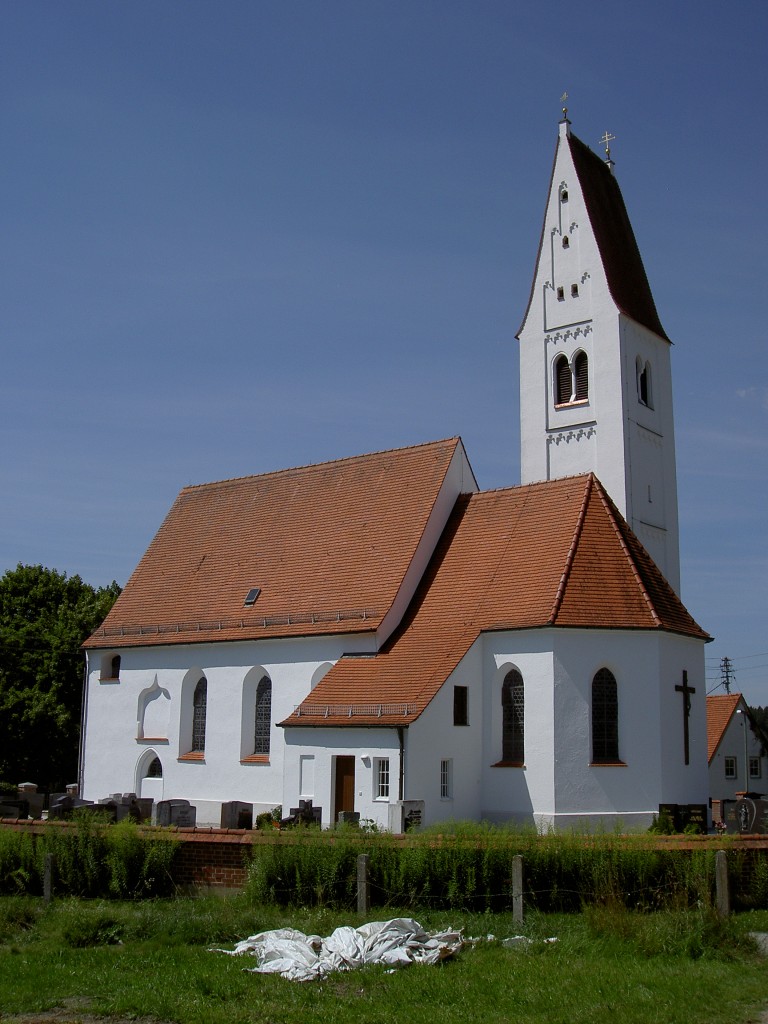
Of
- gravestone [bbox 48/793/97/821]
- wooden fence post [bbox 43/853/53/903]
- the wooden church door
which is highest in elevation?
the wooden church door

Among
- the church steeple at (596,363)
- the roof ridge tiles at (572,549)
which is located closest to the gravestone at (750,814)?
the roof ridge tiles at (572,549)

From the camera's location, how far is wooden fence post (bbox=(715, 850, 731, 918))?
13508 millimetres

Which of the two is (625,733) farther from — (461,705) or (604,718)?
(461,705)

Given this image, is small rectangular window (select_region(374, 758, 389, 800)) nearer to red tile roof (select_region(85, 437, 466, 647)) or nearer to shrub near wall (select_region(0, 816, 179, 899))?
red tile roof (select_region(85, 437, 466, 647))

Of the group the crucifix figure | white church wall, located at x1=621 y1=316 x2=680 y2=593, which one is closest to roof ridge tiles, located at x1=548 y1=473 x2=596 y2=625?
the crucifix figure

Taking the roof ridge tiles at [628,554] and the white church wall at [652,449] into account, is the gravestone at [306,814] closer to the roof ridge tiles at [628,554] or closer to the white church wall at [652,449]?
the roof ridge tiles at [628,554]

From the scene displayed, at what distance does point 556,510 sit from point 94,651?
16380 millimetres

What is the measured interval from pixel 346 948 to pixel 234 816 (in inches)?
497

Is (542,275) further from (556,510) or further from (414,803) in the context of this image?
(414,803)

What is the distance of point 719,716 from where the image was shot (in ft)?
153

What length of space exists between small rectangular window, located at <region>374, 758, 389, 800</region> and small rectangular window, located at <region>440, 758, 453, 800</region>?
1.29 m

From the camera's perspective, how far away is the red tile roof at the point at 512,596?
2469 centimetres

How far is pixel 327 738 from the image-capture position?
82.9ft

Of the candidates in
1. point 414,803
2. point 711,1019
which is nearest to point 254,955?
point 711,1019
